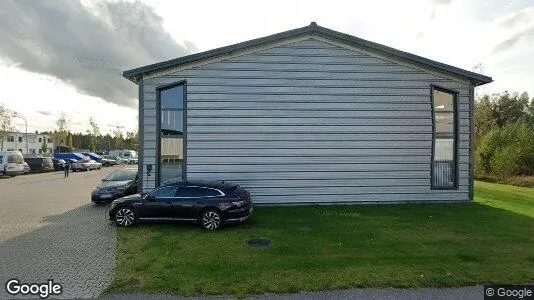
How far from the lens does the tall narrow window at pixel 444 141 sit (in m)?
12.8

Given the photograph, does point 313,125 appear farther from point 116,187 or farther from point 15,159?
point 15,159

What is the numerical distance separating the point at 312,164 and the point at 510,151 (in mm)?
19275

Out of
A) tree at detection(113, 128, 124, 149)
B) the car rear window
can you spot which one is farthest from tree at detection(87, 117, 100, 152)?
the car rear window

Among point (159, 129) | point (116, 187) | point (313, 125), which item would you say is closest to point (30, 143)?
point (116, 187)

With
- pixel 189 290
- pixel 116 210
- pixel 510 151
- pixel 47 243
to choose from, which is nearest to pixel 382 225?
pixel 189 290

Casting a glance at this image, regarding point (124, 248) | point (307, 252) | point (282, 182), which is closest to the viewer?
point (307, 252)

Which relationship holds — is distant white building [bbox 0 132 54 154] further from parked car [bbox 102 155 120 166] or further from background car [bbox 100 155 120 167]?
background car [bbox 100 155 120 167]

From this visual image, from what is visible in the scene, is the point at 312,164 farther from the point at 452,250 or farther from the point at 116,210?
the point at 116,210

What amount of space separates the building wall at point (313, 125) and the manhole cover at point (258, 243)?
14.2ft

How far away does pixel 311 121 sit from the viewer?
12.4 metres

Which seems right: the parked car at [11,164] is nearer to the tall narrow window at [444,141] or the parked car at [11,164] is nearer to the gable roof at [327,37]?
the gable roof at [327,37]

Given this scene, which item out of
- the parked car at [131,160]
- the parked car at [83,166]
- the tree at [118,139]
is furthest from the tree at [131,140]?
the parked car at [83,166]

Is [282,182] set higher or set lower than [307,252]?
higher

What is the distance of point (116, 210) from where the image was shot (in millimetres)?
9781
